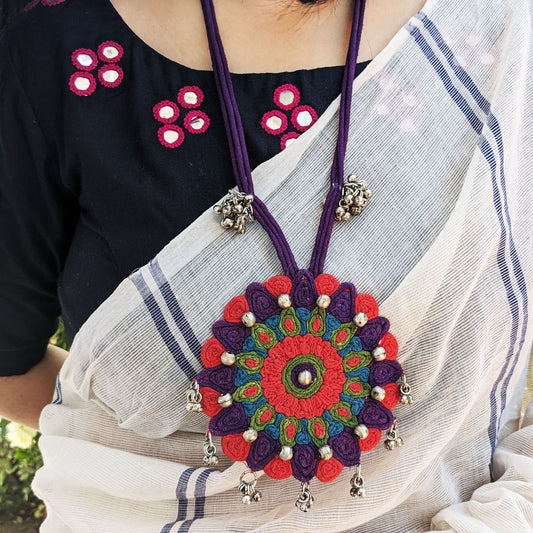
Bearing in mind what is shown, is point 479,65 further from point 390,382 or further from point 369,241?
point 390,382

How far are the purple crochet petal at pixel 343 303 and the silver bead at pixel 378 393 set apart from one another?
8 centimetres

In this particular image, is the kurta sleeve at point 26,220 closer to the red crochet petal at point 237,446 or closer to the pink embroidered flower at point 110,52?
the pink embroidered flower at point 110,52

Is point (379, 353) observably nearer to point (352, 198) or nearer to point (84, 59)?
point (352, 198)

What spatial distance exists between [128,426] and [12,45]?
458mm

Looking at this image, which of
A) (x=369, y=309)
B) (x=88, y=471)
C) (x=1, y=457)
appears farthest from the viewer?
(x=1, y=457)

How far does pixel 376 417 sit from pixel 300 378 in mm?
89

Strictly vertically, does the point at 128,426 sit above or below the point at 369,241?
below

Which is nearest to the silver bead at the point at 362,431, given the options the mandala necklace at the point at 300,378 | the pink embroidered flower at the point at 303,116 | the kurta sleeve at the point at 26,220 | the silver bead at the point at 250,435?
the mandala necklace at the point at 300,378

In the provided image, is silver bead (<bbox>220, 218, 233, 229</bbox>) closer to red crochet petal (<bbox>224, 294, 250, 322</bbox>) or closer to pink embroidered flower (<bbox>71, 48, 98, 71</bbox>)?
red crochet petal (<bbox>224, 294, 250, 322</bbox>)

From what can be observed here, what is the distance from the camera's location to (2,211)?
801 millimetres

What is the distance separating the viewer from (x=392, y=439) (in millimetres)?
671

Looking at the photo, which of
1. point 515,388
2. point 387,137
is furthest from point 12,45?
point 515,388

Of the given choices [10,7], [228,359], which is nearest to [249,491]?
[228,359]

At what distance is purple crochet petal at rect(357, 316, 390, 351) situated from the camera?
0.66 m
